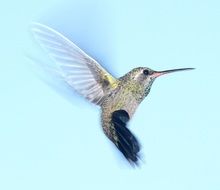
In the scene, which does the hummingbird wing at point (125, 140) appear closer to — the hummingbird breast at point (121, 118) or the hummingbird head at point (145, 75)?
the hummingbird breast at point (121, 118)

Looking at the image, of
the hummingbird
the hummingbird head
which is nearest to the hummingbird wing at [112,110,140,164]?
the hummingbird

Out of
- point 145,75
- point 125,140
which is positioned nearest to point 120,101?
point 145,75

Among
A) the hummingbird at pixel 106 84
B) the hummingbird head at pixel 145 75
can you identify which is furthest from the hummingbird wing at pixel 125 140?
the hummingbird head at pixel 145 75

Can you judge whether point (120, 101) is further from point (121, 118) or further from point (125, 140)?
point (125, 140)

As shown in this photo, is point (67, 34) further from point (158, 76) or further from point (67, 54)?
point (158, 76)

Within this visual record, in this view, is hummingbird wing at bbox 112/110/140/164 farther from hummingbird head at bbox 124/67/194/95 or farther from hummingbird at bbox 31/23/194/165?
hummingbird head at bbox 124/67/194/95

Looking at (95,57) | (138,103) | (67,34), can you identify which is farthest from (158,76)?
(67,34)

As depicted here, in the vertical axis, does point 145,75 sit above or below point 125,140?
above
